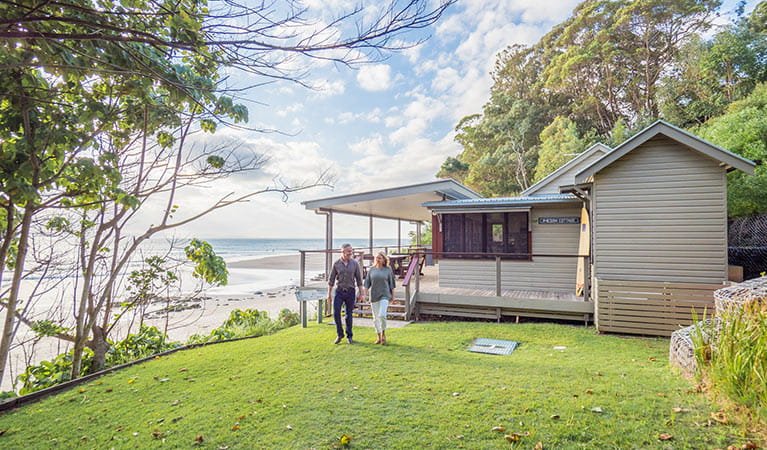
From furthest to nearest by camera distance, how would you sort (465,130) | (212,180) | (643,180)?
(465,130) → (643,180) → (212,180)

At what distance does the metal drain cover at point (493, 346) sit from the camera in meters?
5.56

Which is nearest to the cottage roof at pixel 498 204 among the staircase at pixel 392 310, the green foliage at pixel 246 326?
the staircase at pixel 392 310

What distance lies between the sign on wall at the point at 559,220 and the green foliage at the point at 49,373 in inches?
391

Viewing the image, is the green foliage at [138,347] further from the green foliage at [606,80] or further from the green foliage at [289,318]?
the green foliage at [606,80]

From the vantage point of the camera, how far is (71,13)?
2.84 m

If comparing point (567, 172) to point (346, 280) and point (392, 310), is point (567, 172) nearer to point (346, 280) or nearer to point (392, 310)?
point (392, 310)

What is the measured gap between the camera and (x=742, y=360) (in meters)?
2.91

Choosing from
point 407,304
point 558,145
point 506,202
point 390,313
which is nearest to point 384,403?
point 407,304

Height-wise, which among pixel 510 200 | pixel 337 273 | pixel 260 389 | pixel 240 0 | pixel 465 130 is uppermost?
pixel 465 130

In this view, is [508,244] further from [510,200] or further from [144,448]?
[144,448]

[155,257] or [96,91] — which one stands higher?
[96,91]

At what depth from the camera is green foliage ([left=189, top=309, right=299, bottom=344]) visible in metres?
7.73

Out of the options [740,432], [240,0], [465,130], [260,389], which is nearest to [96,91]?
[240,0]

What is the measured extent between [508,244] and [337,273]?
5.39m
